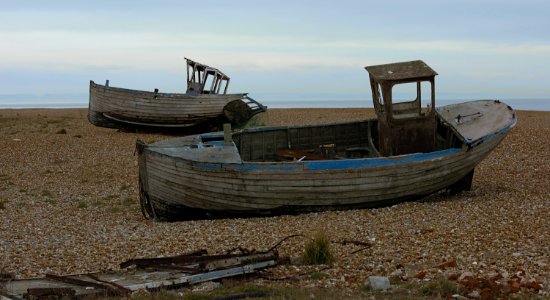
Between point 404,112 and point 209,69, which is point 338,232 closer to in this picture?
point 404,112

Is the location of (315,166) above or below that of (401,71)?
below

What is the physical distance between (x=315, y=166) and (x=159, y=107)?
16.7 m

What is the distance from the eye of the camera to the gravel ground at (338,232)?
7914 mm

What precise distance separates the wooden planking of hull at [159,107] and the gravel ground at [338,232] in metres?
9.67

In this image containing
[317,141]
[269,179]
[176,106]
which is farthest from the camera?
[176,106]

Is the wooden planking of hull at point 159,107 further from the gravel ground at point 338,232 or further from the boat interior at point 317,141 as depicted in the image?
the boat interior at point 317,141

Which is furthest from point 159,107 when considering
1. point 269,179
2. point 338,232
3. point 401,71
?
point 338,232

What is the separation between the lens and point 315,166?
37.2 feet

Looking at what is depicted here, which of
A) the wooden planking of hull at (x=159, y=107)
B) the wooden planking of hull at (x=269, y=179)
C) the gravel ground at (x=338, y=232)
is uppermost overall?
the wooden planking of hull at (x=159, y=107)

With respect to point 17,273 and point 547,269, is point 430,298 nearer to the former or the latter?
point 547,269

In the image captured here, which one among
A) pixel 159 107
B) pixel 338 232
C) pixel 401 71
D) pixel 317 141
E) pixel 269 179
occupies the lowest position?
pixel 338 232

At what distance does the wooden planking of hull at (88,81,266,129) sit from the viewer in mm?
26922

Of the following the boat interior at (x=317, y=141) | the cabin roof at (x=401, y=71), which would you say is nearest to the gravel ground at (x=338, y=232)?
the boat interior at (x=317, y=141)

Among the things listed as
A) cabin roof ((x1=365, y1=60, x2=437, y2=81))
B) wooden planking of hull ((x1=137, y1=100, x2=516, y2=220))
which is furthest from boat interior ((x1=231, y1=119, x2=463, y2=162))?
cabin roof ((x1=365, y1=60, x2=437, y2=81))
